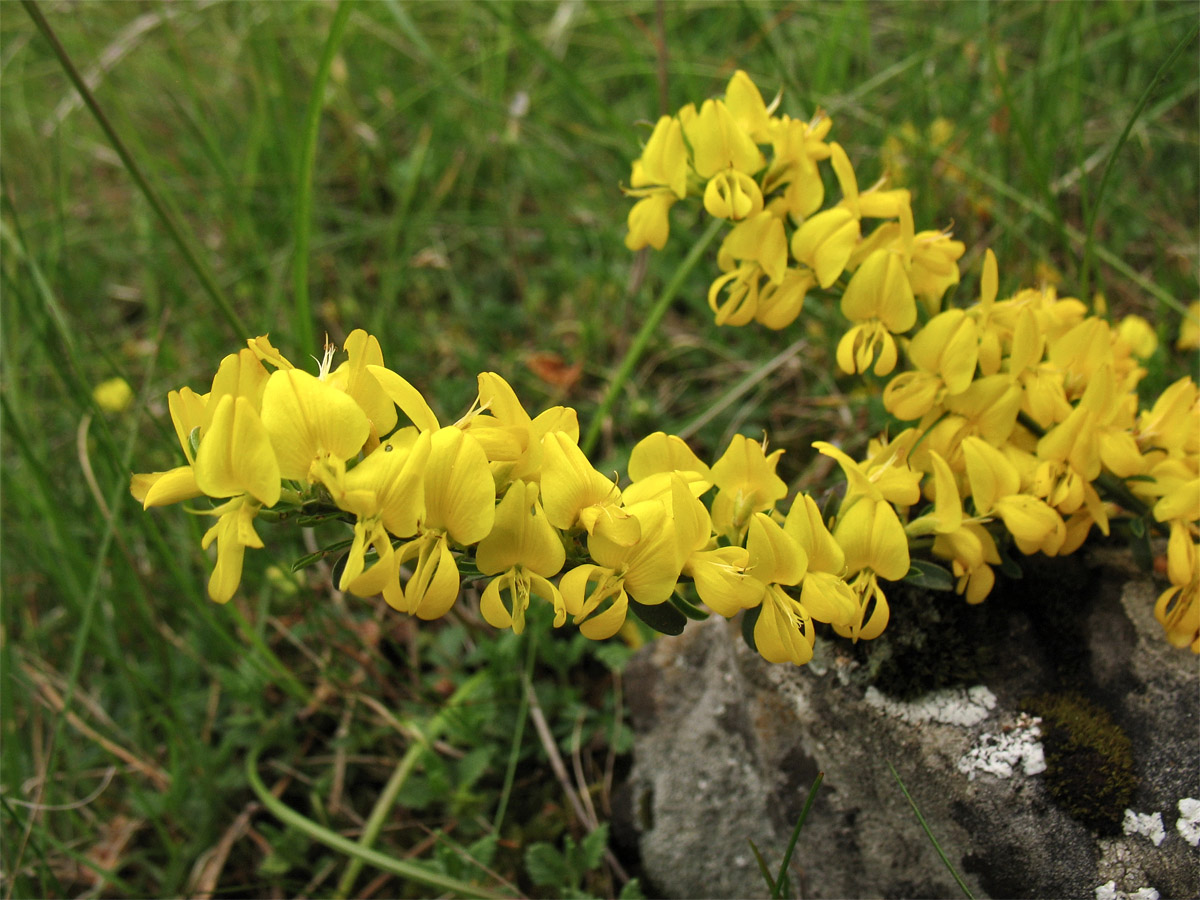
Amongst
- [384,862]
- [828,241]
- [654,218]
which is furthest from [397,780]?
[828,241]

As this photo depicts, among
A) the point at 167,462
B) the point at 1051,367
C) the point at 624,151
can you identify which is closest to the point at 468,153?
the point at 624,151

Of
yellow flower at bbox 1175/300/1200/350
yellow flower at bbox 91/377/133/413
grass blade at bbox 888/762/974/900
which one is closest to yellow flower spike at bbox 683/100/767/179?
grass blade at bbox 888/762/974/900

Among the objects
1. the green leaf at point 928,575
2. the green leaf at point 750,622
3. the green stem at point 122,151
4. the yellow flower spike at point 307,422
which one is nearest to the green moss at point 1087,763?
the green leaf at point 928,575

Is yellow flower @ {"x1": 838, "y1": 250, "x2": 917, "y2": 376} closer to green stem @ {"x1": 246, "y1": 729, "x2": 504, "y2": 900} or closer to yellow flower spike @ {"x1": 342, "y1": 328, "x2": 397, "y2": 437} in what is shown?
yellow flower spike @ {"x1": 342, "y1": 328, "x2": 397, "y2": 437}

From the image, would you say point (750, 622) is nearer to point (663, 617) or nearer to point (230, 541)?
point (663, 617)

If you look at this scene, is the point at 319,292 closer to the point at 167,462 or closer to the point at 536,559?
the point at 167,462

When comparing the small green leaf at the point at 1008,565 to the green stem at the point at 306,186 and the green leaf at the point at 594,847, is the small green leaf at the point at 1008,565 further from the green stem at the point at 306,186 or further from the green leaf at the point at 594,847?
the green stem at the point at 306,186
